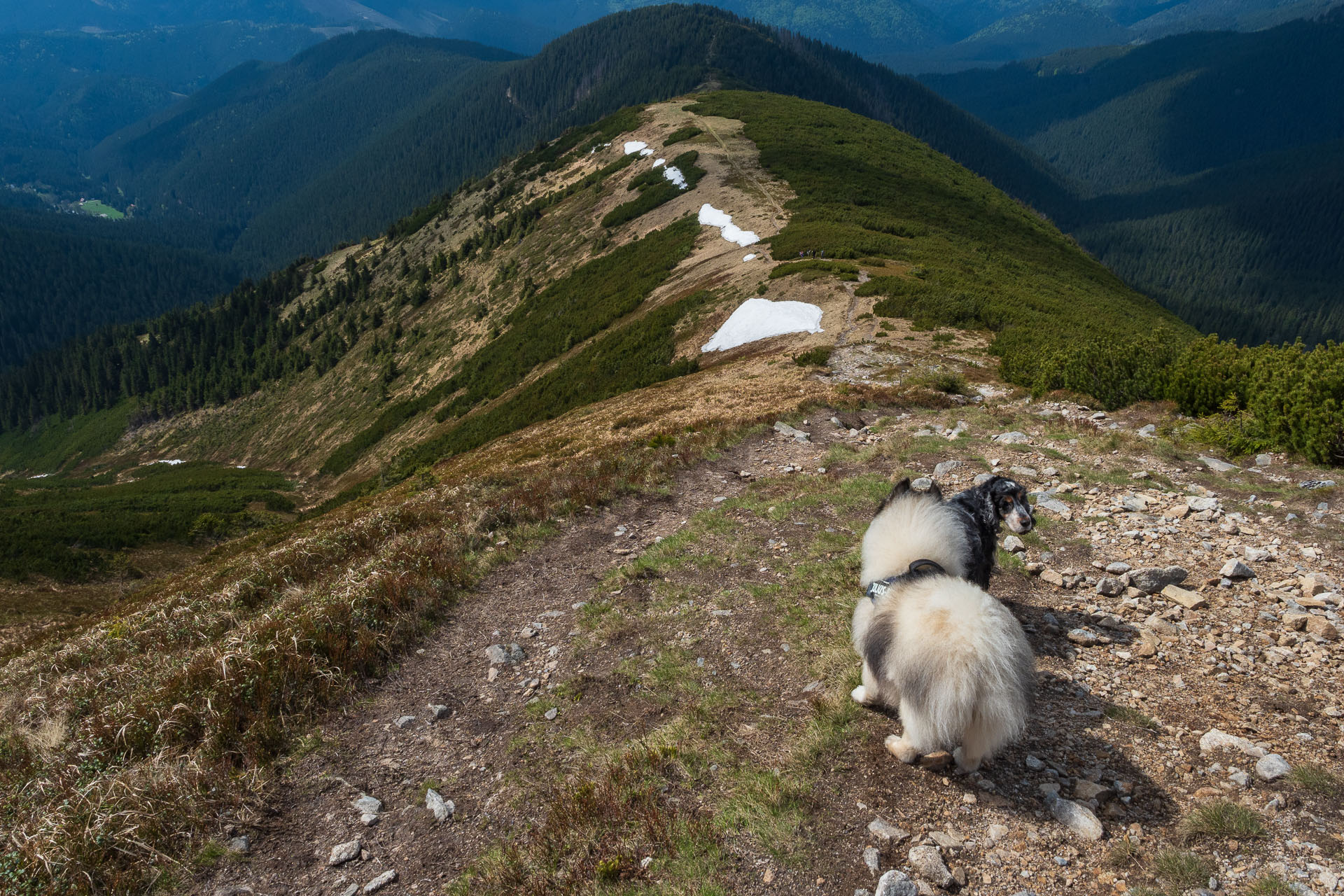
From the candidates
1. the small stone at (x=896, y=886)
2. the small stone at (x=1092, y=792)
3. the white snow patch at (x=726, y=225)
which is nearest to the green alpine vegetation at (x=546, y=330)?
the white snow patch at (x=726, y=225)

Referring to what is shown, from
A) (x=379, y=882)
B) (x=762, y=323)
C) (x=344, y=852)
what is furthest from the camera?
(x=762, y=323)

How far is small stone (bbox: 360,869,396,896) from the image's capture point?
4.37 m

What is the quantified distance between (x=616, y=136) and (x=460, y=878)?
104173 mm

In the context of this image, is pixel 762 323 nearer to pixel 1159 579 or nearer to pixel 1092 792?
pixel 1159 579

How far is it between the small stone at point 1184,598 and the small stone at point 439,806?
7.58 m

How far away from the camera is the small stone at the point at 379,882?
4371 millimetres

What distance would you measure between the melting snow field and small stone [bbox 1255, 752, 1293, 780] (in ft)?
79.7

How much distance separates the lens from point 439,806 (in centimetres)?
507

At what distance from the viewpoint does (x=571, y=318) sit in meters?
51.5

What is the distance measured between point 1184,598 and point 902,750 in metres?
4.28

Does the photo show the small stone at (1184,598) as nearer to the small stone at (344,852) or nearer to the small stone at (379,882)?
the small stone at (379,882)

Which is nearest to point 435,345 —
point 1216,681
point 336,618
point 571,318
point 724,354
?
point 571,318

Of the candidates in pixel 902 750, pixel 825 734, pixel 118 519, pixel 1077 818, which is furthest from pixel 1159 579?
pixel 118 519

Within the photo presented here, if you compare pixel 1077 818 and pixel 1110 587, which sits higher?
pixel 1110 587
